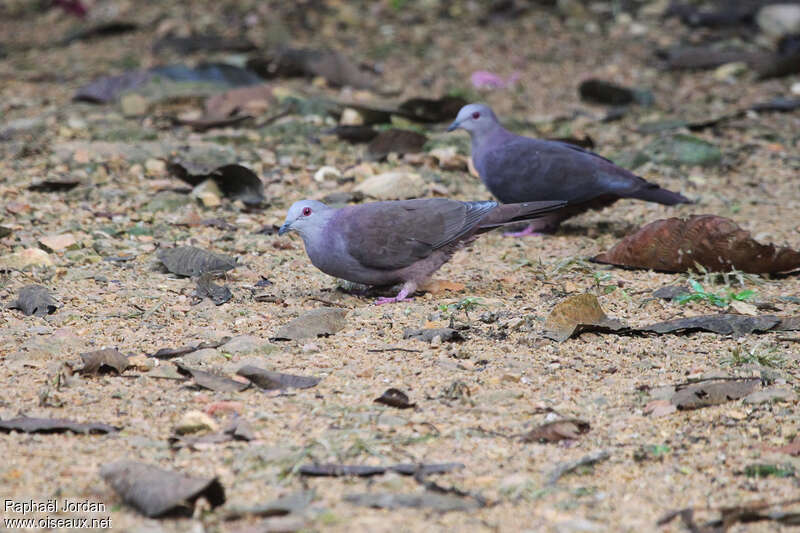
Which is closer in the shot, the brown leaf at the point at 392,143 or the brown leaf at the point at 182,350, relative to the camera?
the brown leaf at the point at 182,350

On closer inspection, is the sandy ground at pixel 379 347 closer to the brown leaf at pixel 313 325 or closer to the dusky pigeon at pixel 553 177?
the brown leaf at pixel 313 325

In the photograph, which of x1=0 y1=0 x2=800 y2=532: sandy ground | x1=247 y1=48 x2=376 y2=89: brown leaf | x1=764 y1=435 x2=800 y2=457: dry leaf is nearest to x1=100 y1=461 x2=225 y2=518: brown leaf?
x1=0 y1=0 x2=800 y2=532: sandy ground

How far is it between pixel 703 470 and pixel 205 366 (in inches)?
66.9

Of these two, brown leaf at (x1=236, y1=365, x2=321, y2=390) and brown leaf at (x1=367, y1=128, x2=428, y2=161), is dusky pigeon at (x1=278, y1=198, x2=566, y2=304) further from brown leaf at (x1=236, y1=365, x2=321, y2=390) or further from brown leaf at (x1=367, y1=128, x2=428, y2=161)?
brown leaf at (x1=367, y1=128, x2=428, y2=161)

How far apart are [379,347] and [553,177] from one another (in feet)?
7.44

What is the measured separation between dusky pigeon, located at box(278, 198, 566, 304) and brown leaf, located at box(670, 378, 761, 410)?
5.03 feet

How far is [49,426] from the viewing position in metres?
2.90

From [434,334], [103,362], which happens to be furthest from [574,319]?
[103,362]

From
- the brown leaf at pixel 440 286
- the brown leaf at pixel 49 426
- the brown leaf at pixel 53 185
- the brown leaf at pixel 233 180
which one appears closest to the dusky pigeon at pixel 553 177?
the brown leaf at pixel 440 286

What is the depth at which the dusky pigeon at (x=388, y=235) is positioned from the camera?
438 centimetres

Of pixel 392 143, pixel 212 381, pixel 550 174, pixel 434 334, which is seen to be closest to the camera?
pixel 212 381

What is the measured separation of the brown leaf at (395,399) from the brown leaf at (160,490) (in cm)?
77

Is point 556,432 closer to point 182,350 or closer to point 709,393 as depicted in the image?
point 709,393

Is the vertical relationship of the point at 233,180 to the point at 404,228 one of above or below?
below
